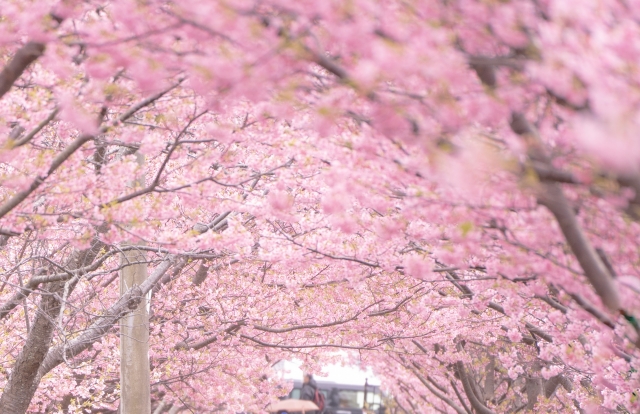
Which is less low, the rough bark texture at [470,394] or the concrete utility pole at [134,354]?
the concrete utility pole at [134,354]

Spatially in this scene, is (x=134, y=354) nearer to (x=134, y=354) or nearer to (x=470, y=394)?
(x=134, y=354)

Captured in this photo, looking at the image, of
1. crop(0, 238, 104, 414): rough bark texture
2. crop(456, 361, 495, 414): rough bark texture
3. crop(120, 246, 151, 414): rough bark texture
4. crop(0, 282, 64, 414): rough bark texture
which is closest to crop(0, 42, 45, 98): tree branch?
crop(0, 238, 104, 414): rough bark texture

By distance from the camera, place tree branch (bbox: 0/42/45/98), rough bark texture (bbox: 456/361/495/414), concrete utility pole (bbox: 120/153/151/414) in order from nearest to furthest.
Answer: tree branch (bbox: 0/42/45/98) < concrete utility pole (bbox: 120/153/151/414) < rough bark texture (bbox: 456/361/495/414)

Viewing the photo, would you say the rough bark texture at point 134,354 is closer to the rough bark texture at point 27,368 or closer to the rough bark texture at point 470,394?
the rough bark texture at point 27,368

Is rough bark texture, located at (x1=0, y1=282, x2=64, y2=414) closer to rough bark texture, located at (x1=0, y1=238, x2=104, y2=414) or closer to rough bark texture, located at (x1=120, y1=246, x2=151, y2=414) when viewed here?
rough bark texture, located at (x1=0, y1=238, x2=104, y2=414)

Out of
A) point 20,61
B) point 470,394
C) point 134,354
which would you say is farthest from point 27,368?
point 470,394

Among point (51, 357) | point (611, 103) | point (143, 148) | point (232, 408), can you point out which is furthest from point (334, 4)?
point (232, 408)

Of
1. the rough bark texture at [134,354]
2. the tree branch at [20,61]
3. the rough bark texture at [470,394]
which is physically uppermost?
the tree branch at [20,61]

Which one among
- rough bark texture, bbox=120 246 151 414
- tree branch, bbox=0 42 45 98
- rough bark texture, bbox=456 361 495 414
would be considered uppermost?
tree branch, bbox=0 42 45 98

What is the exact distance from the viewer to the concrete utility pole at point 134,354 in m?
9.41

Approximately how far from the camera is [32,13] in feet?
14.1

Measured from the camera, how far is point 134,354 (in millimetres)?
9500

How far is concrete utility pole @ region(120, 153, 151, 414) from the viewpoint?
9406mm

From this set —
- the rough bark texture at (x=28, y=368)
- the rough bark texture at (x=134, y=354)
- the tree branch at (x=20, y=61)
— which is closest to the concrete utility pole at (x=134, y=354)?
the rough bark texture at (x=134, y=354)
